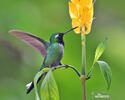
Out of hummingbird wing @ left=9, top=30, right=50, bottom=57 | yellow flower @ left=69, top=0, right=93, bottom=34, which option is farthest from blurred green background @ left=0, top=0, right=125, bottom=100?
yellow flower @ left=69, top=0, right=93, bottom=34

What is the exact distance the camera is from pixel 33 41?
1.35 meters

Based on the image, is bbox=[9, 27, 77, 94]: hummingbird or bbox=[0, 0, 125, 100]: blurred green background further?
bbox=[0, 0, 125, 100]: blurred green background

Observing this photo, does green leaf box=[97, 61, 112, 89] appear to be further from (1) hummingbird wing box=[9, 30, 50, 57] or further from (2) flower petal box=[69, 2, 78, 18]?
(1) hummingbird wing box=[9, 30, 50, 57]

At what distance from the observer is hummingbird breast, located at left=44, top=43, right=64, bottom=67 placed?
1.33m

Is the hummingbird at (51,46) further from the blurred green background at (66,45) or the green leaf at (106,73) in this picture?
the blurred green background at (66,45)

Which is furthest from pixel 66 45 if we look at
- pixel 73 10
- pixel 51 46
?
pixel 73 10

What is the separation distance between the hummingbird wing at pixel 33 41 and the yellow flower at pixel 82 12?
26cm

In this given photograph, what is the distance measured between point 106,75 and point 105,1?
8.14 ft

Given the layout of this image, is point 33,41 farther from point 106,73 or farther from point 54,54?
point 106,73

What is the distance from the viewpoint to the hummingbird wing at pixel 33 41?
1279mm

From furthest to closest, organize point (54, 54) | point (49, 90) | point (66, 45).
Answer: point (66, 45) < point (54, 54) < point (49, 90)

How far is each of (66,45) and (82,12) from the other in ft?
5.51

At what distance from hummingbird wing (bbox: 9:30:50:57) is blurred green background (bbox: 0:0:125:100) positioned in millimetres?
1153

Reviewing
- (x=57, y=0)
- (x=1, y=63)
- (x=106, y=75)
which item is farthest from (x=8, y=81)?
(x=106, y=75)
